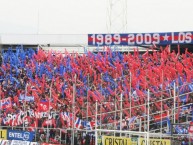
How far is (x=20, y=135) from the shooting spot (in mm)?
22266

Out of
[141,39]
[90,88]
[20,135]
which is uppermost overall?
[141,39]

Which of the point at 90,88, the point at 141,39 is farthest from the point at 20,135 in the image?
the point at 141,39

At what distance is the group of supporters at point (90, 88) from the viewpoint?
22016 millimetres

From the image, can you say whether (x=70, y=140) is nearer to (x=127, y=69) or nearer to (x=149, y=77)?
(x=149, y=77)

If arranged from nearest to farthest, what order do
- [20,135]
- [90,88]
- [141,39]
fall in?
[20,135] → [90,88] → [141,39]

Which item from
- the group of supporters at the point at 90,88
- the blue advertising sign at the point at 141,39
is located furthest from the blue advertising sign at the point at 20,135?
the blue advertising sign at the point at 141,39

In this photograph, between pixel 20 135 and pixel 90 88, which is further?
pixel 90 88

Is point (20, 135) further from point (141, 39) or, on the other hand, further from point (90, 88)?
point (141, 39)

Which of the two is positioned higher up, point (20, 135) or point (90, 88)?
point (90, 88)

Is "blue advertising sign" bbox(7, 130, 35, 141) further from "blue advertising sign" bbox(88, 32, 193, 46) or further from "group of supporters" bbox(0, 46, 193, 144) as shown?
"blue advertising sign" bbox(88, 32, 193, 46)

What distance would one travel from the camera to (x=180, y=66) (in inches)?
1081

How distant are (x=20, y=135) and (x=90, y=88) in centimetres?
651

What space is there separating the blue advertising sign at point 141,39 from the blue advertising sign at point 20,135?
41.6 ft

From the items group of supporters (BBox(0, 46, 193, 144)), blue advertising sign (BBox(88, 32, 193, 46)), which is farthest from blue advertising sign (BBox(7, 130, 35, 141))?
blue advertising sign (BBox(88, 32, 193, 46))
